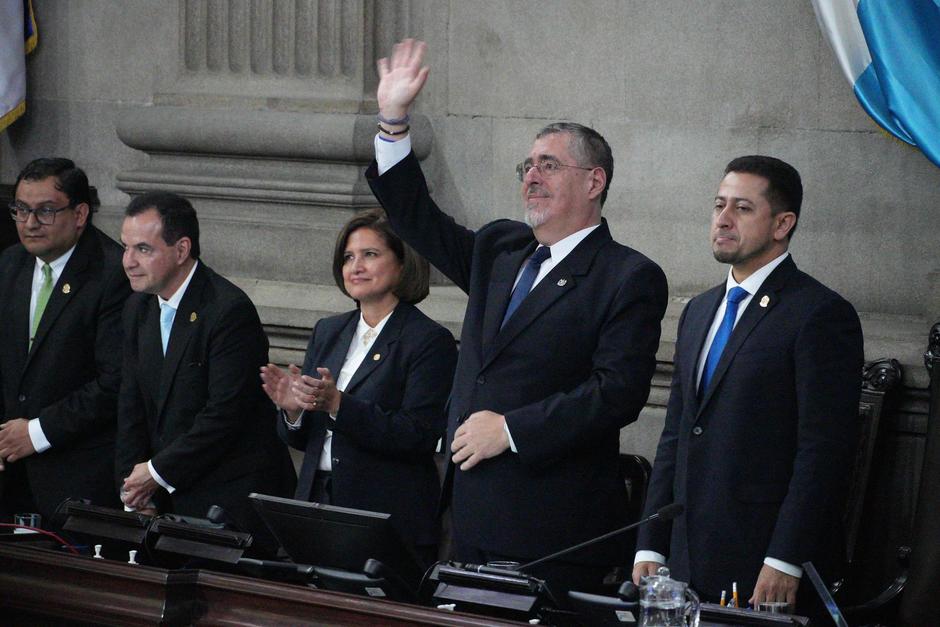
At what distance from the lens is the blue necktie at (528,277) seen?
11.8ft

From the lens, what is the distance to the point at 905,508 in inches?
172

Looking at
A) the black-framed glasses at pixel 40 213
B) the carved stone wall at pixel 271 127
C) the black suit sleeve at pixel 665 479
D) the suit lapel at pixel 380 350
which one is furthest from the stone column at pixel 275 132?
the black suit sleeve at pixel 665 479

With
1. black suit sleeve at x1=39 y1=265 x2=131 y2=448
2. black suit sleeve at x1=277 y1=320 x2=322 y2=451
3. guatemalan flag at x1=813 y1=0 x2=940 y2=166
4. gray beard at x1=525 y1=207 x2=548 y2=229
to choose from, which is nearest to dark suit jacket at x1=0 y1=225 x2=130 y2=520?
black suit sleeve at x1=39 y1=265 x2=131 y2=448

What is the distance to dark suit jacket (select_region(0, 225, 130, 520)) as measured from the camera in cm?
451

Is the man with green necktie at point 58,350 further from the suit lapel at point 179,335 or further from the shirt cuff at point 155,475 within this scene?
the shirt cuff at point 155,475

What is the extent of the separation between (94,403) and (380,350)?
3.36ft

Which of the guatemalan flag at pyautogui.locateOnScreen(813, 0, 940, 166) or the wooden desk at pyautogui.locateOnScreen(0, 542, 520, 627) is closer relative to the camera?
the wooden desk at pyautogui.locateOnScreen(0, 542, 520, 627)

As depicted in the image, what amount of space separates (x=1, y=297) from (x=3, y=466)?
542 millimetres

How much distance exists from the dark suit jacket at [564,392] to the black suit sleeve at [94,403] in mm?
1384

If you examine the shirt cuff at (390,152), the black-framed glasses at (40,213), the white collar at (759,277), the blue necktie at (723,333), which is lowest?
the blue necktie at (723,333)

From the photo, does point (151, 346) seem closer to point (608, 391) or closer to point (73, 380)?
point (73, 380)

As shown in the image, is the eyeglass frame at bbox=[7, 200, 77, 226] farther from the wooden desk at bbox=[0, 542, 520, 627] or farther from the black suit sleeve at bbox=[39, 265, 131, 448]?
the wooden desk at bbox=[0, 542, 520, 627]

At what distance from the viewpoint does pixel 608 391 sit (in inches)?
132

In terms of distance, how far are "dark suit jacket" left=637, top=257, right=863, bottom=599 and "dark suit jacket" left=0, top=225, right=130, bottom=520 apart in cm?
193
